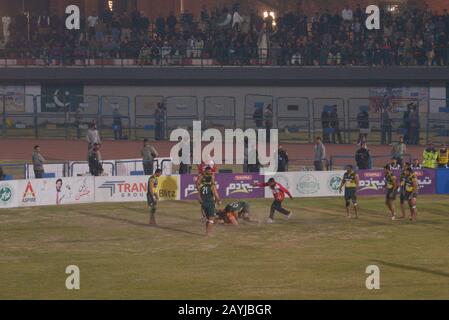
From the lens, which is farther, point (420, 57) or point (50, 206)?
point (420, 57)

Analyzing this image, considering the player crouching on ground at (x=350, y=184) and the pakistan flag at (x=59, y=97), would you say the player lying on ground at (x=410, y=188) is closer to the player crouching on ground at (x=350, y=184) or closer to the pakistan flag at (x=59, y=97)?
the player crouching on ground at (x=350, y=184)

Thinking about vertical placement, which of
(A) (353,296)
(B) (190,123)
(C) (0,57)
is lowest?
(A) (353,296)

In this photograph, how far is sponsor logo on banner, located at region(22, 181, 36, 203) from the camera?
36500 mm

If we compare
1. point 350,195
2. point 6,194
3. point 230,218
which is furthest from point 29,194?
point 350,195

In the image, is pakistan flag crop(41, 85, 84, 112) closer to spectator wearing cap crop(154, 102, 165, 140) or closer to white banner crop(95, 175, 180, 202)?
spectator wearing cap crop(154, 102, 165, 140)

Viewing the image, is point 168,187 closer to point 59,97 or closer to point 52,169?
point 52,169

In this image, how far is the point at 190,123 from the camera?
59.9 metres

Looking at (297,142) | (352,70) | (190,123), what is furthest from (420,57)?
(190,123)

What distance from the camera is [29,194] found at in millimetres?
36594

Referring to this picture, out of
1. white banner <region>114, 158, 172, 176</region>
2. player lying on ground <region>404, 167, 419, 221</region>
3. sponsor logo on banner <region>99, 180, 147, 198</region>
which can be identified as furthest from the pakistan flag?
→ player lying on ground <region>404, 167, 419, 221</region>
